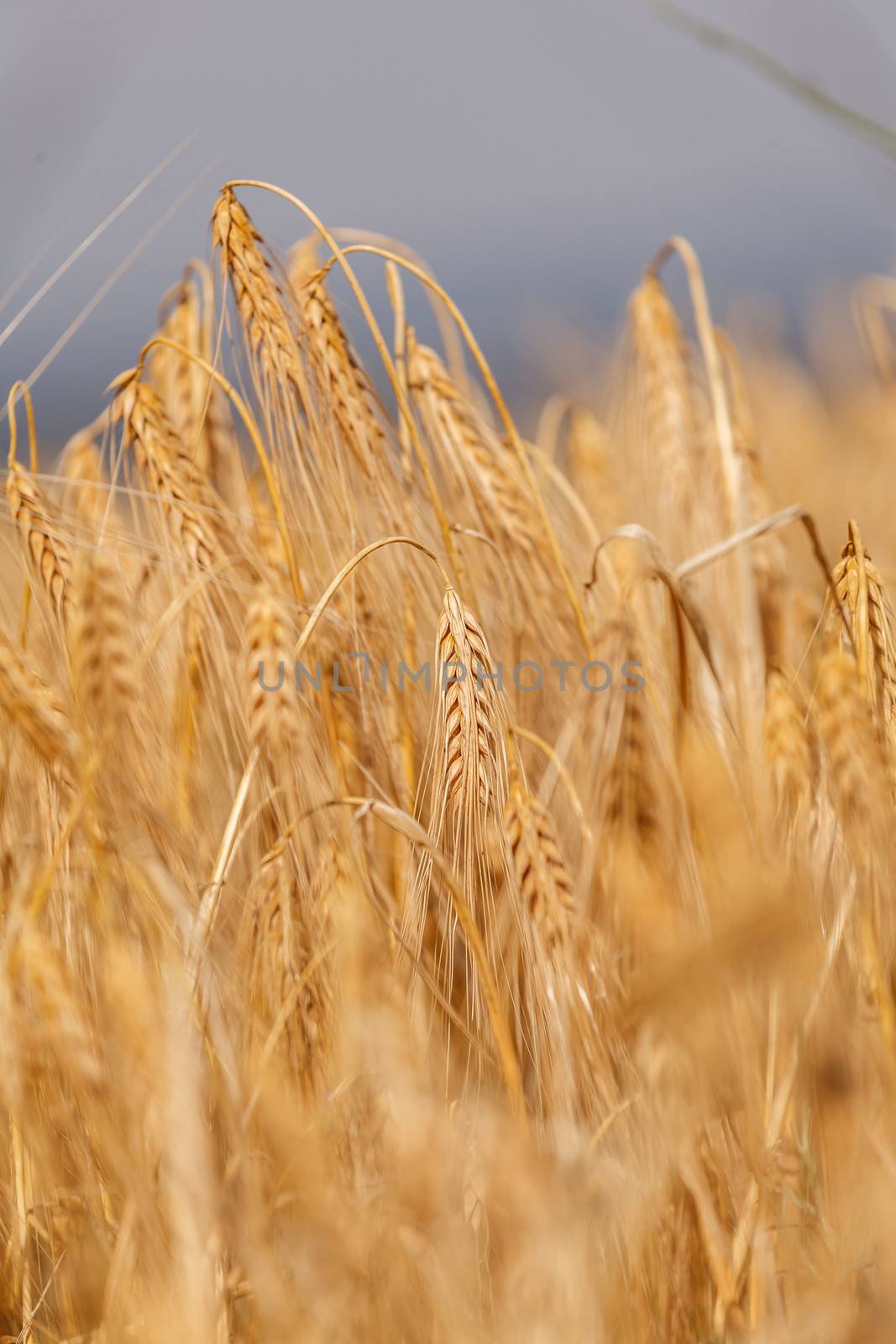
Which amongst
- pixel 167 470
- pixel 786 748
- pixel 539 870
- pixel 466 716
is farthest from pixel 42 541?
pixel 786 748

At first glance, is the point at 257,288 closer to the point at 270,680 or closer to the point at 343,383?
the point at 343,383

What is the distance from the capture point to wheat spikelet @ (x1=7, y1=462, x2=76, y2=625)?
101 centimetres

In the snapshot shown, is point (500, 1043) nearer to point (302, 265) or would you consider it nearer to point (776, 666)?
point (776, 666)

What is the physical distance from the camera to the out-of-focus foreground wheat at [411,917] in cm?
64

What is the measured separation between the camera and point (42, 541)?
3.41 ft

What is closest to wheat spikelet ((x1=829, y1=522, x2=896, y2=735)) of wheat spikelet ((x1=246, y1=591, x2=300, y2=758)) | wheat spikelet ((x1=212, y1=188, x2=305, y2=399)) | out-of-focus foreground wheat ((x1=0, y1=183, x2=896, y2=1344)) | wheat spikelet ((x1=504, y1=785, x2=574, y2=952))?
out-of-focus foreground wheat ((x1=0, y1=183, x2=896, y2=1344))

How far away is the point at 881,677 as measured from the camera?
0.90 meters

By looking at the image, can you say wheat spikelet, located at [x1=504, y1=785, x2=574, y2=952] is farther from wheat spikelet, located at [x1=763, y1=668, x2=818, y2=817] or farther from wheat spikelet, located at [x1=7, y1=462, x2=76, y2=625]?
wheat spikelet, located at [x1=7, y1=462, x2=76, y2=625]

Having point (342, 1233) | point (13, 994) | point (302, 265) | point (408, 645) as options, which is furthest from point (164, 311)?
point (342, 1233)

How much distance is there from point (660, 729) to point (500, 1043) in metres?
0.41

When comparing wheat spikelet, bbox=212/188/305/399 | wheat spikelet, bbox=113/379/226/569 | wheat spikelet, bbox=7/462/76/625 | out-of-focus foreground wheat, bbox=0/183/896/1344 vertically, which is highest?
wheat spikelet, bbox=212/188/305/399

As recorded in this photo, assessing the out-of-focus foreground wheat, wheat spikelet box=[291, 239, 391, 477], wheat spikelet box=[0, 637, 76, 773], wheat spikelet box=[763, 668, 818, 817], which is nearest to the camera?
the out-of-focus foreground wheat

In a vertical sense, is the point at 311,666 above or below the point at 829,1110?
above

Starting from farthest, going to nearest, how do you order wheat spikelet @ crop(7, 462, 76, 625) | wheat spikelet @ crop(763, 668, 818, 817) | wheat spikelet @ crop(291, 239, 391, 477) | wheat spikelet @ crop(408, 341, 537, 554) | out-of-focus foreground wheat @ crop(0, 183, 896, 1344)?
wheat spikelet @ crop(408, 341, 537, 554)
wheat spikelet @ crop(291, 239, 391, 477)
wheat spikelet @ crop(7, 462, 76, 625)
wheat spikelet @ crop(763, 668, 818, 817)
out-of-focus foreground wheat @ crop(0, 183, 896, 1344)
